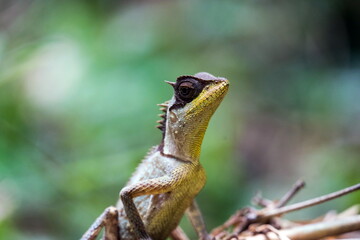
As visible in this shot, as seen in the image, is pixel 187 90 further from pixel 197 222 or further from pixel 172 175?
pixel 197 222

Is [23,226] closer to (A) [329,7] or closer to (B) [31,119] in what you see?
(B) [31,119]

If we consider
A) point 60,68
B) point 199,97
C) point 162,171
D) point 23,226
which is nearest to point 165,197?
point 162,171

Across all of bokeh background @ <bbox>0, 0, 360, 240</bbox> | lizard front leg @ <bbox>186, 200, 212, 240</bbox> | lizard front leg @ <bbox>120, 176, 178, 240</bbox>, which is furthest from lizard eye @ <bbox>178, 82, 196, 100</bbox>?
bokeh background @ <bbox>0, 0, 360, 240</bbox>

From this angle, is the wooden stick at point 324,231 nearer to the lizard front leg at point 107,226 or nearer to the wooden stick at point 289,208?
the wooden stick at point 289,208

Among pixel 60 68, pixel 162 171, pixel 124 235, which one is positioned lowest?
pixel 124 235

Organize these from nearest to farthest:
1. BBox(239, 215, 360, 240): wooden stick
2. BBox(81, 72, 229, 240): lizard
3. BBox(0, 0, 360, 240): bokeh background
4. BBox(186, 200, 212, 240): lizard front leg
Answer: BBox(239, 215, 360, 240): wooden stick
BBox(81, 72, 229, 240): lizard
BBox(186, 200, 212, 240): lizard front leg
BBox(0, 0, 360, 240): bokeh background

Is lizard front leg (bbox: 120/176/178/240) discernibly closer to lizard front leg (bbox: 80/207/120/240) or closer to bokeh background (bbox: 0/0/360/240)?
lizard front leg (bbox: 80/207/120/240)
